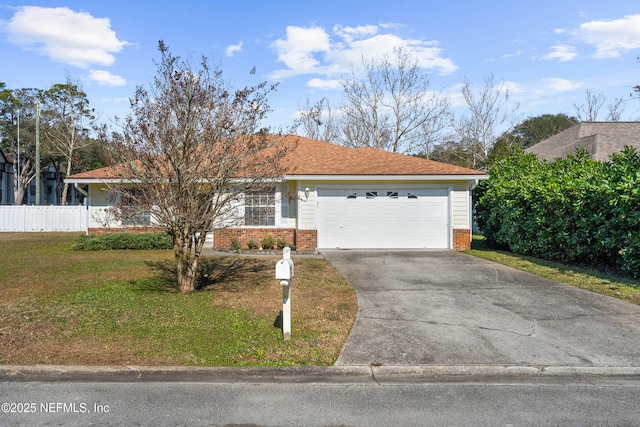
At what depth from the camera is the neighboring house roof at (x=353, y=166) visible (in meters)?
14.9

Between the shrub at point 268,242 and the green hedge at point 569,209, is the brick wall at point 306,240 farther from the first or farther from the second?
the green hedge at point 569,209

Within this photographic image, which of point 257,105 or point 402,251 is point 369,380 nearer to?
point 257,105

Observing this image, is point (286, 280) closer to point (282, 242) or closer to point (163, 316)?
point (163, 316)

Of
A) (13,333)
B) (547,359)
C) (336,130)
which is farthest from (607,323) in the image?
(336,130)

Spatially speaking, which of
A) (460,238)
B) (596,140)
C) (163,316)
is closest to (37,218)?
(460,238)

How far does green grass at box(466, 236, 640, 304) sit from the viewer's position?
8.71 m

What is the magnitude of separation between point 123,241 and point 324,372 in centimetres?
1254

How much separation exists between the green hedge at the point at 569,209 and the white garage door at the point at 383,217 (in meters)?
2.06

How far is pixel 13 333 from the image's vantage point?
6.27m

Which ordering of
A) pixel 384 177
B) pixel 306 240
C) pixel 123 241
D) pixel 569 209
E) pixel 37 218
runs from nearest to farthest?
pixel 569 209
pixel 384 177
pixel 306 240
pixel 123 241
pixel 37 218

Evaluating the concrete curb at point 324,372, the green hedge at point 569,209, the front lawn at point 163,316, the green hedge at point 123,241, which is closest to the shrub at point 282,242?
the front lawn at point 163,316

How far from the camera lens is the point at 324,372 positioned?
513 cm

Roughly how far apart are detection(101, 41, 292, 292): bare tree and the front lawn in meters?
1.37

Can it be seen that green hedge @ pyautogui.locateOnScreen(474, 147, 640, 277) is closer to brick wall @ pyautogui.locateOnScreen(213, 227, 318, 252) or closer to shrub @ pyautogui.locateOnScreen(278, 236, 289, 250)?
brick wall @ pyautogui.locateOnScreen(213, 227, 318, 252)
